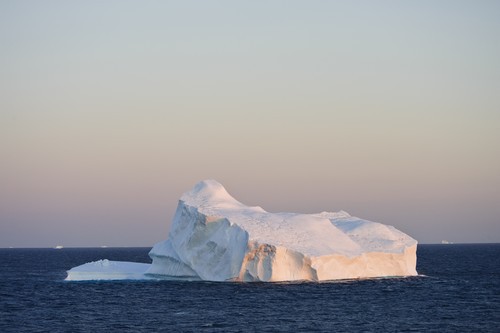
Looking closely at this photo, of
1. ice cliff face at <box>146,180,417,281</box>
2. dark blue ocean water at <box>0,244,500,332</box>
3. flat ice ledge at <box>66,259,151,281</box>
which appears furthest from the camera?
flat ice ledge at <box>66,259,151,281</box>

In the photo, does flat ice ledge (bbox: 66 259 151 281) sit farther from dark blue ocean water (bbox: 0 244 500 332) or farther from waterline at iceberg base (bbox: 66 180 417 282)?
dark blue ocean water (bbox: 0 244 500 332)

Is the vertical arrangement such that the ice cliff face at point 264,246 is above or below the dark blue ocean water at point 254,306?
above

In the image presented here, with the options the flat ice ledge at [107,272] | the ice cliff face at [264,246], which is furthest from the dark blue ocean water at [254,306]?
the flat ice ledge at [107,272]

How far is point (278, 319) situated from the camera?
3619 centimetres

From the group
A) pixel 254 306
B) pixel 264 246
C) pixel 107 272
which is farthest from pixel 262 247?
pixel 107 272

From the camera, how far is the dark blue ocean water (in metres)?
34.4

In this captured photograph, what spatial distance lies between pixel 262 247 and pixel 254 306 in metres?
6.89

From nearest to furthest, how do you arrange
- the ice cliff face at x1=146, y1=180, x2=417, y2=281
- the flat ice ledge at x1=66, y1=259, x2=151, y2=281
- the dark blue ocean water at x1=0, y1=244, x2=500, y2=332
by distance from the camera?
the dark blue ocean water at x1=0, y1=244, x2=500, y2=332 → the ice cliff face at x1=146, y1=180, x2=417, y2=281 → the flat ice ledge at x1=66, y1=259, x2=151, y2=281

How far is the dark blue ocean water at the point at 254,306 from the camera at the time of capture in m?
34.4

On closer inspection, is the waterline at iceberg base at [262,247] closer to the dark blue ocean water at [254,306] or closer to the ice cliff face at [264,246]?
the ice cliff face at [264,246]

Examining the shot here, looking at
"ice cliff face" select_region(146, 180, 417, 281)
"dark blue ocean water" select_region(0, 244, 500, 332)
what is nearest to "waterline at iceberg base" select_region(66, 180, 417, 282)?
"ice cliff face" select_region(146, 180, 417, 281)

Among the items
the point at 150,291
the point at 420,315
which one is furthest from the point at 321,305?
the point at 150,291

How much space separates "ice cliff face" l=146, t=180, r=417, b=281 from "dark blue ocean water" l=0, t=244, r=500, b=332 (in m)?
0.96

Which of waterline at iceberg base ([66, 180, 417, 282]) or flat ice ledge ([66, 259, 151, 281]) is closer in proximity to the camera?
waterline at iceberg base ([66, 180, 417, 282])
